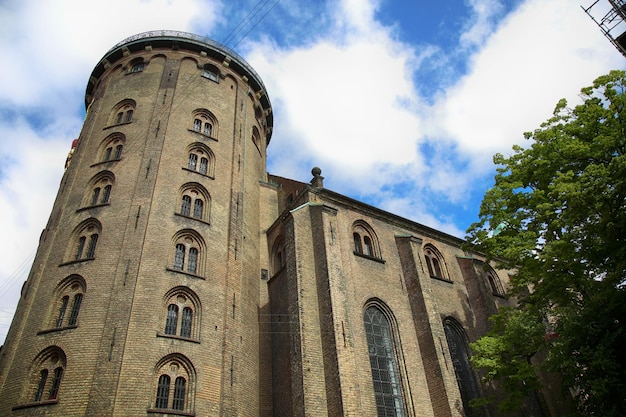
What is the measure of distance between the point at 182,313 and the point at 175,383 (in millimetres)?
2483

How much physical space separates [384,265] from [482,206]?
17.4ft

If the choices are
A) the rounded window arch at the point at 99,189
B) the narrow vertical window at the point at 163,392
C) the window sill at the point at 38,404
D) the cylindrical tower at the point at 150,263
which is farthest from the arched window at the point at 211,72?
the window sill at the point at 38,404

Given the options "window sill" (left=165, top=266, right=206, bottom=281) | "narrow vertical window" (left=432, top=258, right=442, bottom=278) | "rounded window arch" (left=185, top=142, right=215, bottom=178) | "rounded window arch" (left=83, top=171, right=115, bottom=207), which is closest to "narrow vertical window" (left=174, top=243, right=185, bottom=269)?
"window sill" (left=165, top=266, right=206, bottom=281)

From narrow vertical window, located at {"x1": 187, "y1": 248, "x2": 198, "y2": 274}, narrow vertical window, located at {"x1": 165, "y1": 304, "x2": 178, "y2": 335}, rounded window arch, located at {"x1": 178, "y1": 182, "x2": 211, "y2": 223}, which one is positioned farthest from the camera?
rounded window arch, located at {"x1": 178, "y1": 182, "x2": 211, "y2": 223}

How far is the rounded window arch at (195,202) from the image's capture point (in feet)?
61.7

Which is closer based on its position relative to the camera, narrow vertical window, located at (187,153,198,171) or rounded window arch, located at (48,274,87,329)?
rounded window arch, located at (48,274,87,329)

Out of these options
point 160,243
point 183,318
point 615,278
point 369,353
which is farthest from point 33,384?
point 615,278

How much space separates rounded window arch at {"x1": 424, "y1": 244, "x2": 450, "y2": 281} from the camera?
2270 centimetres

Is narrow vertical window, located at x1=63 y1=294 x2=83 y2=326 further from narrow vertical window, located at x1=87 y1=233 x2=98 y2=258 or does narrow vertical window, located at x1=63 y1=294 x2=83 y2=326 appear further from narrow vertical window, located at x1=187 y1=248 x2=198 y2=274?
narrow vertical window, located at x1=187 y1=248 x2=198 y2=274

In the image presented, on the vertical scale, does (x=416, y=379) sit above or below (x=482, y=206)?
below

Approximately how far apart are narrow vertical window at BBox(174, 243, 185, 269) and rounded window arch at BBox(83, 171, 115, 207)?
400cm

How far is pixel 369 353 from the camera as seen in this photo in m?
16.7

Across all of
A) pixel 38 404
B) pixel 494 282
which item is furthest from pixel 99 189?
pixel 494 282

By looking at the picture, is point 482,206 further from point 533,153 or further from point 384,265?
point 384,265
